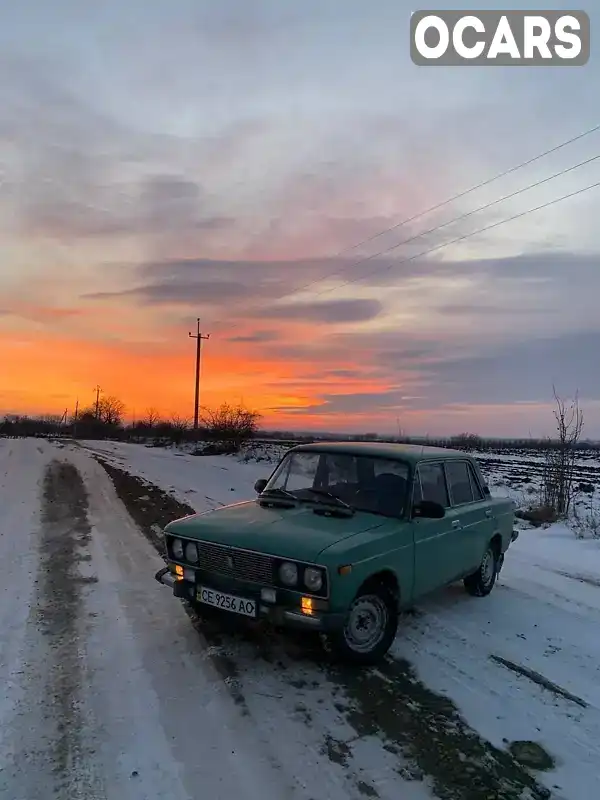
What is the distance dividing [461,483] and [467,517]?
43 centimetres

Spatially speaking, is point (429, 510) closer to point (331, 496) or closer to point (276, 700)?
point (331, 496)

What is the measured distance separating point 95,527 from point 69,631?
4801 mm

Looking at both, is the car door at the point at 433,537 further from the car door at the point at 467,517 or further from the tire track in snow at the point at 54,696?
the tire track in snow at the point at 54,696

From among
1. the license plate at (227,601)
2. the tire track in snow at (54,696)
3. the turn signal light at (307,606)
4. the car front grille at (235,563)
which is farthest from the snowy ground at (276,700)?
the car front grille at (235,563)

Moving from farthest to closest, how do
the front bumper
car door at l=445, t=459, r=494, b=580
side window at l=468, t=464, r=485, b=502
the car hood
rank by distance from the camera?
side window at l=468, t=464, r=485, b=502, car door at l=445, t=459, r=494, b=580, the car hood, the front bumper

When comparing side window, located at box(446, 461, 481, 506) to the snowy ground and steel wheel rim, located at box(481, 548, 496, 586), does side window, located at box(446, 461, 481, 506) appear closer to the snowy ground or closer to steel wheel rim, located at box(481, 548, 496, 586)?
steel wheel rim, located at box(481, 548, 496, 586)

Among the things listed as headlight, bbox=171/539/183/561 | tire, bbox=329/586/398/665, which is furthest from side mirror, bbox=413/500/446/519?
headlight, bbox=171/539/183/561

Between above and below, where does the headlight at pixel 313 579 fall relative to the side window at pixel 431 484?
below

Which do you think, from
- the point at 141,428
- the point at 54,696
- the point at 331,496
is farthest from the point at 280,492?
the point at 141,428

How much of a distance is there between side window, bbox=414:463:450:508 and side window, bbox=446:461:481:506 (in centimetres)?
19

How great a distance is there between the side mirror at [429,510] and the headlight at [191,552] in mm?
1942

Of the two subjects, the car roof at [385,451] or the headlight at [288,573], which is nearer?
the headlight at [288,573]

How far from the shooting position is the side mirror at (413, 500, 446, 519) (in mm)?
5254

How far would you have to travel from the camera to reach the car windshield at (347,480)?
17.9 feet
